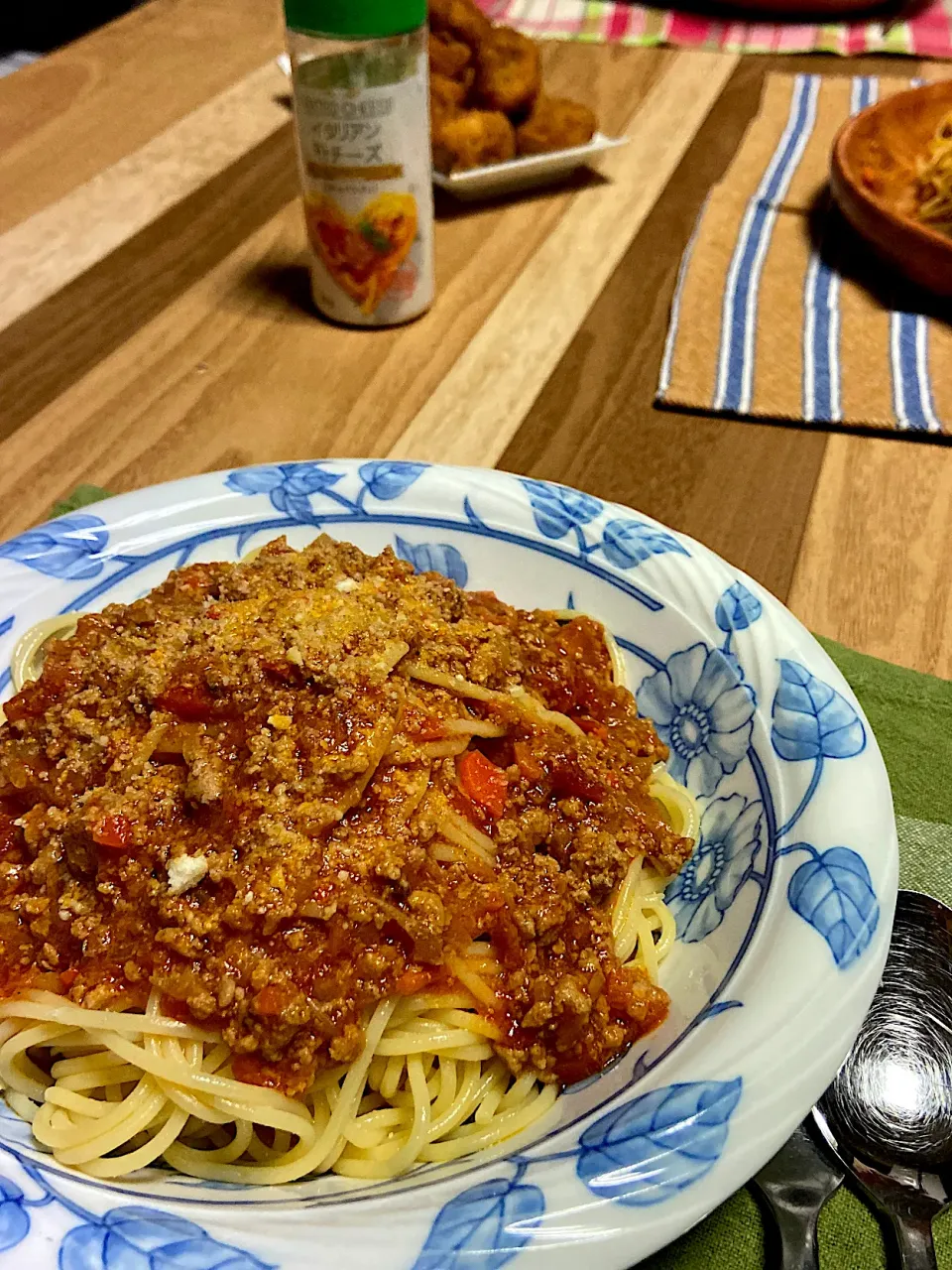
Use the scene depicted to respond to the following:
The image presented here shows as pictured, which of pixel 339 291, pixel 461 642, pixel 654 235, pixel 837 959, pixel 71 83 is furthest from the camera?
pixel 71 83

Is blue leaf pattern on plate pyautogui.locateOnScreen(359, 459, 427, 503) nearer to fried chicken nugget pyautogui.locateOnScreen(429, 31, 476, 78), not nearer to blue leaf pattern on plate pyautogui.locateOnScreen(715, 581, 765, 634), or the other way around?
blue leaf pattern on plate pyautogui.locateOnScreen(715, 581, 765, 634)

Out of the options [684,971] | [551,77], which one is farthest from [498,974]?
[551,77]

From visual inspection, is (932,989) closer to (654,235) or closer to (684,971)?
(684,971)

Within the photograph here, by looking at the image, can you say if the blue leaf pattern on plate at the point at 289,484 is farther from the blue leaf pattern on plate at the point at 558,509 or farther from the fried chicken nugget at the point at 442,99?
the fried chicken nugget at the point at 442,99

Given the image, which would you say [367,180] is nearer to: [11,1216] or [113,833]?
[113,833]

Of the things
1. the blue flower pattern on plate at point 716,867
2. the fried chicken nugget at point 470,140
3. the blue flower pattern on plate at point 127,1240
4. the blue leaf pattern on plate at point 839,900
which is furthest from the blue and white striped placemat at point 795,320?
the blue flower pattern on plate at point 127,1240

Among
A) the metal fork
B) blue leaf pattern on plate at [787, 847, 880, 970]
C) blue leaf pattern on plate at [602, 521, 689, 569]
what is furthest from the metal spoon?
blue leaf pattern on plate at [602, 521, 689, 569]
